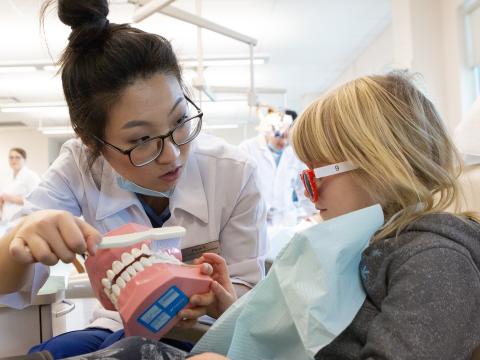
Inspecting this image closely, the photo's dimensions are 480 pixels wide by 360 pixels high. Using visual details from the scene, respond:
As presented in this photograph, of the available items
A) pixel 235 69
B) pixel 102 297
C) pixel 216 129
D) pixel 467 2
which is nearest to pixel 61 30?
pixel 235 69

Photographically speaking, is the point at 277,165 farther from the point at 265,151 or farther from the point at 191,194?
the point at 191,194

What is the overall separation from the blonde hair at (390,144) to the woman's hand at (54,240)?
538 millimetres

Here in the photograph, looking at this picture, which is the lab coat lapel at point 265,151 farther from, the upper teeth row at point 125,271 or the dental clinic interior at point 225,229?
the upper teeth row at point 125,271

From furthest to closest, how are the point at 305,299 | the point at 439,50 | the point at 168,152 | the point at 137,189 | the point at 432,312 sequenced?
the point at 439,50
the point at 137,189
the point at 168,152
the point at 305,299
the point at 432,312

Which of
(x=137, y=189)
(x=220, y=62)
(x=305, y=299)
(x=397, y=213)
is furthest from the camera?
(x=220, y=62)

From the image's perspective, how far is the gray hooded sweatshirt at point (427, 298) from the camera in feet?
2.58

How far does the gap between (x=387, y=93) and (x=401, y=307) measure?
0.49 metres

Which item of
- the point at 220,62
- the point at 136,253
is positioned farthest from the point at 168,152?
the point at 220,62

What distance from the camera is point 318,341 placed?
0.86m

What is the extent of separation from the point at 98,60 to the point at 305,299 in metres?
0.79

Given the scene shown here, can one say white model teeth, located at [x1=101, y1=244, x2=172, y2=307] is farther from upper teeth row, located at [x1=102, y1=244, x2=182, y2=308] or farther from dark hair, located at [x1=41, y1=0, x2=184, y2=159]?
dark hair, located at [x1=41, y1=0, x2=184, y2=159]

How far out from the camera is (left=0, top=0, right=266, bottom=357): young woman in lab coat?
48.9 inches

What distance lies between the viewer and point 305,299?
91 cm

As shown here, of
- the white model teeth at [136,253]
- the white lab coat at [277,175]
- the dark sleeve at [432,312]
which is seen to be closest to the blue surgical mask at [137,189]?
the white model teeth at [136,253]
